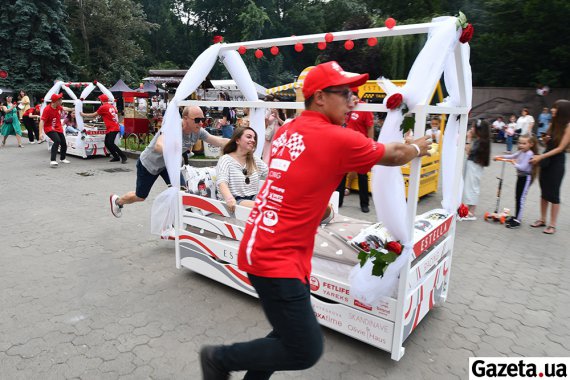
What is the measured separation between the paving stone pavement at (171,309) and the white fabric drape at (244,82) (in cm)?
207

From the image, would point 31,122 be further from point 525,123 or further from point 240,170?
point 525,123

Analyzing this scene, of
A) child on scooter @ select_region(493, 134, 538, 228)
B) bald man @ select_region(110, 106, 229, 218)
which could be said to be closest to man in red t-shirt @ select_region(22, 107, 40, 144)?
bald man @ select_region(110, 106, 229, 218)

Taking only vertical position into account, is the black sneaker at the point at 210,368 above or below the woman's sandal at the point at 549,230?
above

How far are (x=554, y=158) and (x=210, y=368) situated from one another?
19.7 ft

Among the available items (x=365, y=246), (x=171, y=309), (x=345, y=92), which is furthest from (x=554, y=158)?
(x=171, y=309)

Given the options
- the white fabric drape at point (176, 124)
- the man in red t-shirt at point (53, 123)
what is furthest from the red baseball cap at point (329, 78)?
the man in red t-shirt at point (53, 123)

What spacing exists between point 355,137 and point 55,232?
5435 millimetres

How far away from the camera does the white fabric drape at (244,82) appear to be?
5.17 m

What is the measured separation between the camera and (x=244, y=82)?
5.38 m

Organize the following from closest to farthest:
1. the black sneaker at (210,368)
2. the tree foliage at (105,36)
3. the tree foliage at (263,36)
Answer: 1. the black sneaker at (210,368)
2. the tree foliage at (263,36)
3. the tree foliage at (105,36)

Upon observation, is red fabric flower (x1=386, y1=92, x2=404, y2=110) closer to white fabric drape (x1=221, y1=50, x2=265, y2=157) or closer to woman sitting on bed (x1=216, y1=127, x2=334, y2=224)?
woman sitting on bed (x1=216, y1=127, x2=334, y2=224)

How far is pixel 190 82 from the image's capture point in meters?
4.51

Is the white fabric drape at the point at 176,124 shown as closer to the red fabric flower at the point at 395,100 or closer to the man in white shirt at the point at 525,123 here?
the red fabric flower at the point at 395,100

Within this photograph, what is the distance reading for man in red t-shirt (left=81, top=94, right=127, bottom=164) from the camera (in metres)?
11.4
